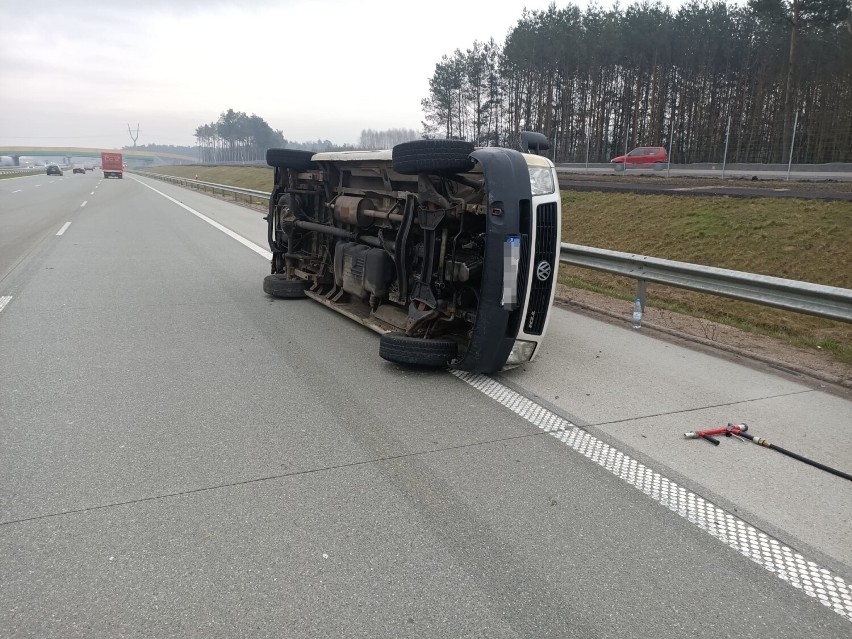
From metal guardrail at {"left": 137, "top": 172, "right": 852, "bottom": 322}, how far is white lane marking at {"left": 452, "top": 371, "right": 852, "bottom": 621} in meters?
2.57

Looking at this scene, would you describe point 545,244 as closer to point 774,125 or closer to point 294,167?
point 294,167

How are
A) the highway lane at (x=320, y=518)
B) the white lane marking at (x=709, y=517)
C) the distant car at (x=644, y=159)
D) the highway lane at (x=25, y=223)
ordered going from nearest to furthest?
the highway lane at (x=320, y=518), the white lane marking at (x=709, y=517), the highway lane at (x=25, y=223), the distant car at (x=644, y=159)

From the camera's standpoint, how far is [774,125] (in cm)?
2780

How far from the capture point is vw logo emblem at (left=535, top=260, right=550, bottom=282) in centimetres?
481

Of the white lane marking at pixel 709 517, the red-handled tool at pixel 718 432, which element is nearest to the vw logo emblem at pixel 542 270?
the white lane marking at pixel 709 517

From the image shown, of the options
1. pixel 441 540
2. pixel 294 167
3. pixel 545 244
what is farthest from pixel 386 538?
pixel 294 167

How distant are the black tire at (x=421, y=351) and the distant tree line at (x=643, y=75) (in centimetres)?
3113

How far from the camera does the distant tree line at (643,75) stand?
114ft

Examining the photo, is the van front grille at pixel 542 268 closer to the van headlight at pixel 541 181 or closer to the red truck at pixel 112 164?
the van headlight at pixel 541 181

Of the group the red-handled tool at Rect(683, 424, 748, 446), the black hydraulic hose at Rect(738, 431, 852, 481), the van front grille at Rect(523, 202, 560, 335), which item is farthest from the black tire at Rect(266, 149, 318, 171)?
the black hydraulic hose at Rect(738, 431, 852, 481)

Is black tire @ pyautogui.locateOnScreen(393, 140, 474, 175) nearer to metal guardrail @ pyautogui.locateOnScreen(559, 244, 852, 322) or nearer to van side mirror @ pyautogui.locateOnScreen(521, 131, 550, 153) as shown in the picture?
van side mirror @ pyautogui.locateOnScreen(521, 131, 550, 153)

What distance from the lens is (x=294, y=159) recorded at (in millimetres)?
7879

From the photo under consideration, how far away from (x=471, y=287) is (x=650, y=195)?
43.8 feet

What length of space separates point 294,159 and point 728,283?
5156mm
